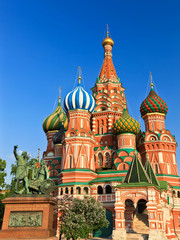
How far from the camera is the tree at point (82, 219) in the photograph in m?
16.8

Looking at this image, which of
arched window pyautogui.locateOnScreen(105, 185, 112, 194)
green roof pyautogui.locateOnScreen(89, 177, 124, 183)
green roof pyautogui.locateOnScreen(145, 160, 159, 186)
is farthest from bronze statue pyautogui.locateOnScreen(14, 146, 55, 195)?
arched window pyautogui.locateOnScreen(105, 185, 112, 194)

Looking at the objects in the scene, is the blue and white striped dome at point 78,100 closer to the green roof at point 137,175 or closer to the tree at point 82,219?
the green roof at point 137,175

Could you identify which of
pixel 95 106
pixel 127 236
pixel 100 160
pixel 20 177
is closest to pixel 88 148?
pixel 100 160

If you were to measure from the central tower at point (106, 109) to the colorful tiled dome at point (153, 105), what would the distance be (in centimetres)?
330

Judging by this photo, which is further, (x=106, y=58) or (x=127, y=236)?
(x=106, y=58)

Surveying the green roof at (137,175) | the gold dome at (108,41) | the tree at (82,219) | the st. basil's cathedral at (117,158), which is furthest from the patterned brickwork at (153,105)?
the tree at (82,219)

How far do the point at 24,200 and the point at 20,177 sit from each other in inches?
55.5

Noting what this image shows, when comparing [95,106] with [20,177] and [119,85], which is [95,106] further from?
[20,177]

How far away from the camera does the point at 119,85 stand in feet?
124

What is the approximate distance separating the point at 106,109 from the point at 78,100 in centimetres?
559

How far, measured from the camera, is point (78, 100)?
31.2 meters

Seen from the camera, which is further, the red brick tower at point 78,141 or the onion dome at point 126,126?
the onion dome at point 126,126

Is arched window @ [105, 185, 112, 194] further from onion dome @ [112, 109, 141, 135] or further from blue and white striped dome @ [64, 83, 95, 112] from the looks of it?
blue and white striped dome @ [64, 83, 95, 112]

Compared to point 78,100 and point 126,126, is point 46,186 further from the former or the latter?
point 78,100
